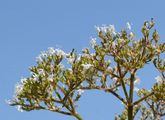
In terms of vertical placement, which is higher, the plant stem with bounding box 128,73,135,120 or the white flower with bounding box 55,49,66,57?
the white flower with bounding box 55,49,66,57

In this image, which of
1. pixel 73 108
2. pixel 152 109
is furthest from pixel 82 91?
pixel 152 109

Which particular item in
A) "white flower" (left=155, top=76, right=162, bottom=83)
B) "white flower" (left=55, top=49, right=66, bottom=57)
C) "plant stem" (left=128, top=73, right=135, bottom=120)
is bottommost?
"plant stem" (left=128, top=73, right=135, bottom=120)

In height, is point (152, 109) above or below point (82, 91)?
above

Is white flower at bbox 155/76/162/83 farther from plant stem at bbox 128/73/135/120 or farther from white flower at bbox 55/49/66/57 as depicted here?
white flower at bbox 55/49/66/57

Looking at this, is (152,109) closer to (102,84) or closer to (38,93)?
(102,84)

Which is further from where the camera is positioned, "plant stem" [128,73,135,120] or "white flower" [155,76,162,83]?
"white flower" [155,76,162,83]

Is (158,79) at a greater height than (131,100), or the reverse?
(158,79)

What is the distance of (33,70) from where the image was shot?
18.6 m

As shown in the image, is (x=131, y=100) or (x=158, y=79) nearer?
(x=131, y=100)

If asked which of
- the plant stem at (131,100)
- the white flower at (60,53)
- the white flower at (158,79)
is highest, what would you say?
the white flower at (60,53)

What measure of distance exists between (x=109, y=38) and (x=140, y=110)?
6379mm

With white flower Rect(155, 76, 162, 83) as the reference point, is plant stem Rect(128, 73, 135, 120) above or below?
below

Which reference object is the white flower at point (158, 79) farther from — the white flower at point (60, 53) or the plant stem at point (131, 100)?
the white flower at point (60, 53)

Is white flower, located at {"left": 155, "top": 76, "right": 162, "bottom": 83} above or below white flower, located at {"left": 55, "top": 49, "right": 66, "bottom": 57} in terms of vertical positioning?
below
